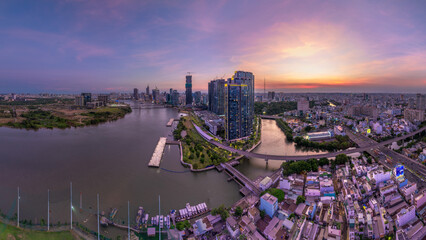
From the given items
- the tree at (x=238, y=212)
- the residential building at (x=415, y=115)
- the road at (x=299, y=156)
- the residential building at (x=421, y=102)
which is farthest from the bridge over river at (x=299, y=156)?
the residential building at (x=421, y=102)

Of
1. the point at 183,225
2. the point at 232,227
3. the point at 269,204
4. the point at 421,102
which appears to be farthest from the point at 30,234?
the point at 421,102

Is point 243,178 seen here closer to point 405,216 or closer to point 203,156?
point 203,156

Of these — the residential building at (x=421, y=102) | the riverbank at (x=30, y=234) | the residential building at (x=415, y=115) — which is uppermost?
the residential building at (x=421, y=102)

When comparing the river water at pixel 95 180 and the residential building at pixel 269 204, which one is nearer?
the residential building at pixel 269 204

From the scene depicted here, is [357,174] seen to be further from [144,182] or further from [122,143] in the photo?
[122,143]

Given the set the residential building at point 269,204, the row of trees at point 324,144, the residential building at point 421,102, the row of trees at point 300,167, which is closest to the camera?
the residential building at point 269,204

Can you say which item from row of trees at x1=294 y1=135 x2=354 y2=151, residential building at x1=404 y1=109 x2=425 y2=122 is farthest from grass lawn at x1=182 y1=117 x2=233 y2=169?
residential building at x1=404 y1=109 x2=425 y2=122

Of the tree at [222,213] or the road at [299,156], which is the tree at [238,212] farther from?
the road at [299,156]

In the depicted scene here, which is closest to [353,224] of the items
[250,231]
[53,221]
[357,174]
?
[250,231]
